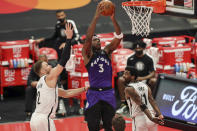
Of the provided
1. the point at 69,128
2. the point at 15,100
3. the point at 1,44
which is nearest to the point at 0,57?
the point at 1,44

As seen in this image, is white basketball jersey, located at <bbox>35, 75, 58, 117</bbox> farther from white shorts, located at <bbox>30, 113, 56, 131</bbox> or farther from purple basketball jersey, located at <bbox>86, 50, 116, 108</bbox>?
purple basketball jersey, located at <bbox>86, 50, 116, 108</bbox>

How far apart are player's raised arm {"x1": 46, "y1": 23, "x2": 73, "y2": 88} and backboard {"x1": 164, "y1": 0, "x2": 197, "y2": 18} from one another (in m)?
2.45

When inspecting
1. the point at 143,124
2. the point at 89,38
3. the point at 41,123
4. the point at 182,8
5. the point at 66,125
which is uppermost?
the point at 182,8

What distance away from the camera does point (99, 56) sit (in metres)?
9.03

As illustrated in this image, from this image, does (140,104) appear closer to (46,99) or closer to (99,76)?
(99,76)

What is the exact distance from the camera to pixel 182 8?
392 inches

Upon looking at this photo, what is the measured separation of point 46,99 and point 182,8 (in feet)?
10.2

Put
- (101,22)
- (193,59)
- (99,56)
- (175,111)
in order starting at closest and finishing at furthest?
(99,56) < (175,111) < (193,59) < (101,22)

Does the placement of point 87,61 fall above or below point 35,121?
above

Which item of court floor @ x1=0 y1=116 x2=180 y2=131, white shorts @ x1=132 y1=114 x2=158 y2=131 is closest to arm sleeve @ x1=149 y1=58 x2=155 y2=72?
court floor @ x1=0 y1=116 x2=180 y2=131

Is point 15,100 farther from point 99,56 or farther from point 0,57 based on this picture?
point 99,56

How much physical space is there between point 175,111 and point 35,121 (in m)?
3.56

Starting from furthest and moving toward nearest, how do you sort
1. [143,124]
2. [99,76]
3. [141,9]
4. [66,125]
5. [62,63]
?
[66,125]
[141,9]
[99,76]
[143,124]
[62,63]

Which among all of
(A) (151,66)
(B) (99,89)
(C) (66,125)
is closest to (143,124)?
(B) (99,89)
